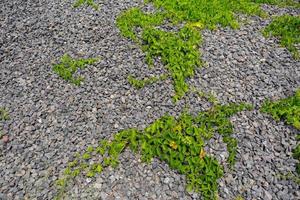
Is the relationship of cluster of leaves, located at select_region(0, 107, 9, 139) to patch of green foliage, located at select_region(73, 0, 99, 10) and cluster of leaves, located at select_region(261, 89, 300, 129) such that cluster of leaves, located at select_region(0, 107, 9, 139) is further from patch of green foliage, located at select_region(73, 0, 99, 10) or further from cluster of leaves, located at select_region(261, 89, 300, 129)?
cluster of leaves, located at select_region(261, 89, 300, 129)

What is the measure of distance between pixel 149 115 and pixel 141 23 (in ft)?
11.8

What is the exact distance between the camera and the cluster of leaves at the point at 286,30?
1028 cm

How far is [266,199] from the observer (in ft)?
22.7

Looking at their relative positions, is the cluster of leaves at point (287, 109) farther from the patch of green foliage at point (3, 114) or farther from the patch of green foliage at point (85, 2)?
the patch of green foliage at point (85, 2)

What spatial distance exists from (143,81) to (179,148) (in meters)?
2.29

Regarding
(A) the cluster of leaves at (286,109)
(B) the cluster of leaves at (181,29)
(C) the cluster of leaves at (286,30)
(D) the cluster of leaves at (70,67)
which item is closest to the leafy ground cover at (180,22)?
(B) the cluster of leaves at (181,29)

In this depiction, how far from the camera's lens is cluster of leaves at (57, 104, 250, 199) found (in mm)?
7207

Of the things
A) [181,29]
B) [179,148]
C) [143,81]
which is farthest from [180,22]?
[179,148]

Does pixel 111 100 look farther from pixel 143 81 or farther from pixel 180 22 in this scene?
pixel 180 22

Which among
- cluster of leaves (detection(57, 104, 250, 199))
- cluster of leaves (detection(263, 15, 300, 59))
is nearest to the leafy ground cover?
cluster of leaves (detection(263, 15, 300, 59))

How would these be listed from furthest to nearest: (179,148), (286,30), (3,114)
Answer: (286,30) < (3,114) < (179,148)

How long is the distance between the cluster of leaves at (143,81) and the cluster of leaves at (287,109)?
2.53 metres

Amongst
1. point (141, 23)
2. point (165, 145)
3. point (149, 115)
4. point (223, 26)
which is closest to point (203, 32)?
point (223, 26)

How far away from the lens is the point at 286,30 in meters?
10.7
